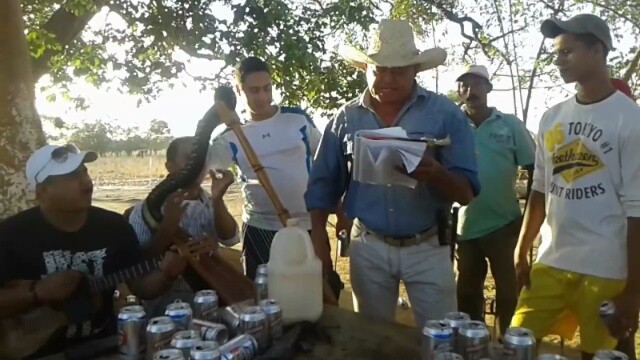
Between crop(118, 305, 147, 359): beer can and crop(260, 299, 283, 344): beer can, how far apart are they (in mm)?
431

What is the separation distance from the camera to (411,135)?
3.26 meters

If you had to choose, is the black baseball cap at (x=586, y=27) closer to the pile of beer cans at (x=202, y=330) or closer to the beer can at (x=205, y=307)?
the pile of beer cans at (x=202, y=330)

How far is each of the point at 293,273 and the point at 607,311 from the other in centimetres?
139

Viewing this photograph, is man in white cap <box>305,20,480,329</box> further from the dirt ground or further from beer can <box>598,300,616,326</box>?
the dirt ground

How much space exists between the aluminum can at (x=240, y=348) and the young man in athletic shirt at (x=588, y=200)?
162 centimetres

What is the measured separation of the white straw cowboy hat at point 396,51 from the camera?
3238mm

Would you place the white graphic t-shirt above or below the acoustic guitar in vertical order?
above

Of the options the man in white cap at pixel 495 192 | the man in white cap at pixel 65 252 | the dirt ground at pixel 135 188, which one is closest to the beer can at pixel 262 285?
the man in white cap at pixel 65 252

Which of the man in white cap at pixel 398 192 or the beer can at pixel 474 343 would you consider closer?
the beer can at pixel 474 343

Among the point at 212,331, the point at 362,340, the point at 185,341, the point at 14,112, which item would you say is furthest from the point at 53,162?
the point at 14,112

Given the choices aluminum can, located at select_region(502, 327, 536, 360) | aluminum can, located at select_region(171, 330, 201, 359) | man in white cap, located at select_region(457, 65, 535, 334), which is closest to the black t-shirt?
aluminum can, located at select_region(171, 330, 201, 359)

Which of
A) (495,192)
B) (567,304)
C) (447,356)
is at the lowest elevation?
(567,304)

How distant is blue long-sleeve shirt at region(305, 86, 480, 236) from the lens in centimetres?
328

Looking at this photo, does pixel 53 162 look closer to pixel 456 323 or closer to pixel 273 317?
pixel 273 317
